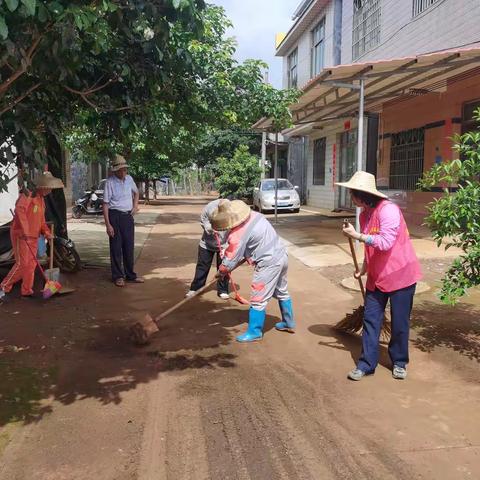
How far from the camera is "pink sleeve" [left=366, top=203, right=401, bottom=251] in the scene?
3.81 meters

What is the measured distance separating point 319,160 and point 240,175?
4.33 m

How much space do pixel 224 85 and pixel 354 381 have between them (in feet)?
17.9

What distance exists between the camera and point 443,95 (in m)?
11.1

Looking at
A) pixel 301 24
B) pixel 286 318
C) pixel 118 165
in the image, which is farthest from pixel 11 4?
pixel 301 24

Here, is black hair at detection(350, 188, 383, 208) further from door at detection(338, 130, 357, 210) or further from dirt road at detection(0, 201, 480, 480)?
door at detection(338, 130, 357, 210)

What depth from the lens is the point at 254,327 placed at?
4.83m

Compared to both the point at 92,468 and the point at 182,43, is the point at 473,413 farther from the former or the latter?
the point at 182,43

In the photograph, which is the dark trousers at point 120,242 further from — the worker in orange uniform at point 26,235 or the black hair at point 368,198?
the black hair at point 368,198

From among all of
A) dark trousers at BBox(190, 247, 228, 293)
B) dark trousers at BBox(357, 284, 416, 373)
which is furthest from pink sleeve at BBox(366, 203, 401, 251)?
dark trousers at BBox(190, 247, 228, 293)

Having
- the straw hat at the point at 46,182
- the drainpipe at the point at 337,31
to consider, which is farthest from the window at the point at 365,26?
the straw hat at the point at 46,182

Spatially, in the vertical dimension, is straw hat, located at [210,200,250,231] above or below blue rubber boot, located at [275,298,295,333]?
above

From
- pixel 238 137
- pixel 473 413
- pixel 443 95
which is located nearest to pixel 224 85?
pixel 443 95

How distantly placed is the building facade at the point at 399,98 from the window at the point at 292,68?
2589 mm

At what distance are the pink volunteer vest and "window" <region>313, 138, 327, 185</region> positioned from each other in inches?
687
